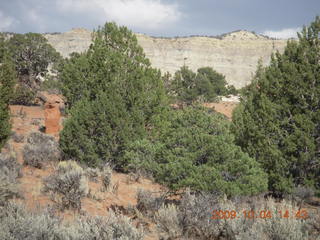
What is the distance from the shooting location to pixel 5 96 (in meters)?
9.13

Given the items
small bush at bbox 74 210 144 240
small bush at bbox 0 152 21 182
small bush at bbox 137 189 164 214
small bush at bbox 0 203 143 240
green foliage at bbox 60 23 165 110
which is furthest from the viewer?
green foliage at bbox 60 23 165 110

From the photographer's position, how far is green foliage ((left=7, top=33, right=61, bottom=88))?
120ft

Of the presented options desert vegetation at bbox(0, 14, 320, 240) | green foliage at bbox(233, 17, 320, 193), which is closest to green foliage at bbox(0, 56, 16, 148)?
desert vegetation at bbox(0, 14, 320, 240)

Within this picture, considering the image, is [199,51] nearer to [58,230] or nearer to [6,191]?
[6,191]

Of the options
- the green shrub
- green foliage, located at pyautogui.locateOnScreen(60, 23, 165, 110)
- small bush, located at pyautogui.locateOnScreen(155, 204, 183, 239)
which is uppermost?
green foliage, located at pyautogui.locateOnScreen(60, 23, 165, 110)

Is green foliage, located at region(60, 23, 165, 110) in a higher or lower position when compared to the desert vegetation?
higher

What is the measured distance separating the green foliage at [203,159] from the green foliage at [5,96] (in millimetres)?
4794

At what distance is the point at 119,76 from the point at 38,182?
5.82 meters

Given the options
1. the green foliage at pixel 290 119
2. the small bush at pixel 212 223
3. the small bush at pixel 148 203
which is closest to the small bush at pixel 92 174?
the small bush at pixel 148 203

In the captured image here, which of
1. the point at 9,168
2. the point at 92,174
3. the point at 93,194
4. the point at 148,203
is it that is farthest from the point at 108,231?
the point at 92,174

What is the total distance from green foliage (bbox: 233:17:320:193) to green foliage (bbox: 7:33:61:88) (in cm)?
3269

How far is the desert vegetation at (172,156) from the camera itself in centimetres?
537

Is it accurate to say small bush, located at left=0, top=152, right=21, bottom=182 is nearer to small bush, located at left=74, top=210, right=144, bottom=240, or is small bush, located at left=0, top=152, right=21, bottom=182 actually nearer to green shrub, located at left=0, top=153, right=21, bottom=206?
green shrub, located at left=0, top=153, right=21, bottom=206

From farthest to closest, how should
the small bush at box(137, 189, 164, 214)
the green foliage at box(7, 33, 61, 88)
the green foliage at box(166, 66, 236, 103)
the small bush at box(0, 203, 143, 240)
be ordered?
1. the green foliage at box(166, 66, 236, 103)
2. the green foliage at box(7, 33, 61, 88)
3. the small bush at box(137, 189, 164, 214)
4. the small bush at box(0, 203, 143, 240)
